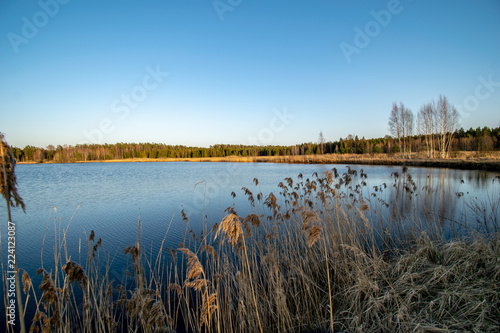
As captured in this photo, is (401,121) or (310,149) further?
(310,149)

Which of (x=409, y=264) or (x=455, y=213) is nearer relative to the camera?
(x=409, y=264)

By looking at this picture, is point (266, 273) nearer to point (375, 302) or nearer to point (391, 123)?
point (375, 302)

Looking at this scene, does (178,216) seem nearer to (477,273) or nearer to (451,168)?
(477,273)

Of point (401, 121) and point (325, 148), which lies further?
point (325, 148)

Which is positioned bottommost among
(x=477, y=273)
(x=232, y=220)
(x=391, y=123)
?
(x=477, y=273)

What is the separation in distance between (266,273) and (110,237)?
5884 mm

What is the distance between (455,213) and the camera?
9789 mm

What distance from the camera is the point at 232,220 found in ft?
8.56

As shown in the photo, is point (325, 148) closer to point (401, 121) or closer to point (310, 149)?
point (310, 149)

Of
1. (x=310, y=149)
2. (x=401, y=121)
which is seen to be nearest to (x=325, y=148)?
(x=310, y=149)

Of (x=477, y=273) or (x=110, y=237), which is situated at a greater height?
(x=477, y=273)

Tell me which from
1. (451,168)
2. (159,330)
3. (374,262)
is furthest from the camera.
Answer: (451,168)

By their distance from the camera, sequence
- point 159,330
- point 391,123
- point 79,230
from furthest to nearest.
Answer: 1. point 391,123
2. point 79,230
3. point 159,330

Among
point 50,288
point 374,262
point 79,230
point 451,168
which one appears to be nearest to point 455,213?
point 374,262
